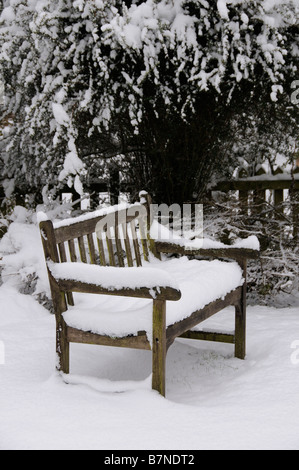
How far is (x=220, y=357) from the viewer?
139 inches

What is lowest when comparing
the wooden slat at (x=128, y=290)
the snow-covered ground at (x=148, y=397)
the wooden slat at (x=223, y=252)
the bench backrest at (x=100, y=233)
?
the snow-covered ground at (x=148, y=397)

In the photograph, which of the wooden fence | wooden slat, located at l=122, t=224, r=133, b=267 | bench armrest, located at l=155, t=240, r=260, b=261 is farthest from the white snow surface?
the wooden fence

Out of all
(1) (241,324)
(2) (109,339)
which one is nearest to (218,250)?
(1) (241,324)

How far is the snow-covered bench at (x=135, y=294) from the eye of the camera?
248 centimetres

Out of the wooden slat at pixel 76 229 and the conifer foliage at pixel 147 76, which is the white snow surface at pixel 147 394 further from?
the conifer foliage at pixel 147 76

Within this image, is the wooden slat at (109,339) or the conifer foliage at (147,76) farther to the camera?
the conifer foliage at (147,76)

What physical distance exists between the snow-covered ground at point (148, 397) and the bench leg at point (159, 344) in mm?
58

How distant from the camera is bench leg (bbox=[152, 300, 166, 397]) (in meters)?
2.46

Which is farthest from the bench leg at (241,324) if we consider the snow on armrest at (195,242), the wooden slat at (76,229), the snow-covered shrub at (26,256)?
the snow-covered shrub at (26,256)

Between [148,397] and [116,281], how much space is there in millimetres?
528

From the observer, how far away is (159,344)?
2.50 meters
